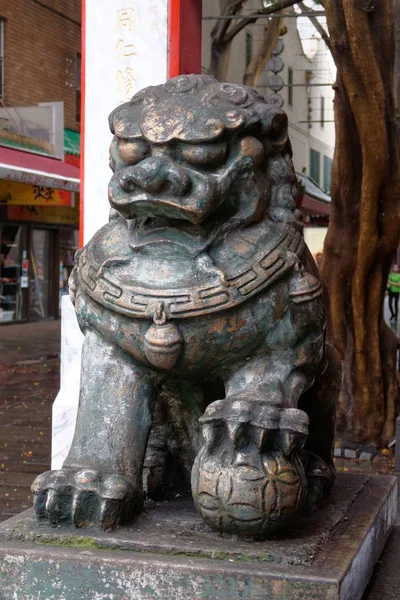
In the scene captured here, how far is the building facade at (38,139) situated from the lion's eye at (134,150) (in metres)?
11.0

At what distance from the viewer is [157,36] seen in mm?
4797

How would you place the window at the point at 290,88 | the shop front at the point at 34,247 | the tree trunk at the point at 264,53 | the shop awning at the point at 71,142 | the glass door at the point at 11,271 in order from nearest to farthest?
1. the tree trunk at the point at 264,53
2. the shop front at the point at 34,247
3. the glass door at the point at 11,271
4. the shop awning at the point at 71,142
5. the window at the point at 290,88

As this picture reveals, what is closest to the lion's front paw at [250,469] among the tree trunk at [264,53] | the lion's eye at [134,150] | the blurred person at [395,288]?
the lion's eye at [134,150]

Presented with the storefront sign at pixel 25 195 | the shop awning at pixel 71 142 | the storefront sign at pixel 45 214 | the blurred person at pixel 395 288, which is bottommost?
the blurred person at pixel 395 288

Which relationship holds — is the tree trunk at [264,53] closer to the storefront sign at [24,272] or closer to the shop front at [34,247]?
the shop front at [34,247]

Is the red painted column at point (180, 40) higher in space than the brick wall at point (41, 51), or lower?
lower

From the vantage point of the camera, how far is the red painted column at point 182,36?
15.6 ft

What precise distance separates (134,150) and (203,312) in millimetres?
416

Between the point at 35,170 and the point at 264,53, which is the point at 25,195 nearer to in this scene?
the point at 35,170

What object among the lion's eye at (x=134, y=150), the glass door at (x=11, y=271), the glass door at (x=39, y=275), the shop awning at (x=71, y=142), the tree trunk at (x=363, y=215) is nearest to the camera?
the lion's eye at (x=134, y=150)

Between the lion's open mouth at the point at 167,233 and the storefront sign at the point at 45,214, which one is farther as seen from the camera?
the storefront sign at the point at 45,214

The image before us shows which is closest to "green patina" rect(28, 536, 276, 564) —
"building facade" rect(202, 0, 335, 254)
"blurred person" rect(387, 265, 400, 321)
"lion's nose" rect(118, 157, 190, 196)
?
"lion's nose" rect(118, 157, 190, 196)

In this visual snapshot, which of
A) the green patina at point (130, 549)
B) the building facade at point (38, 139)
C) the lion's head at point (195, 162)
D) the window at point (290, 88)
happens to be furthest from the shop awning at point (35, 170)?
the window at point (290, 88)

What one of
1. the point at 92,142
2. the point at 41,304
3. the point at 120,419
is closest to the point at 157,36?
the point at 92,142
